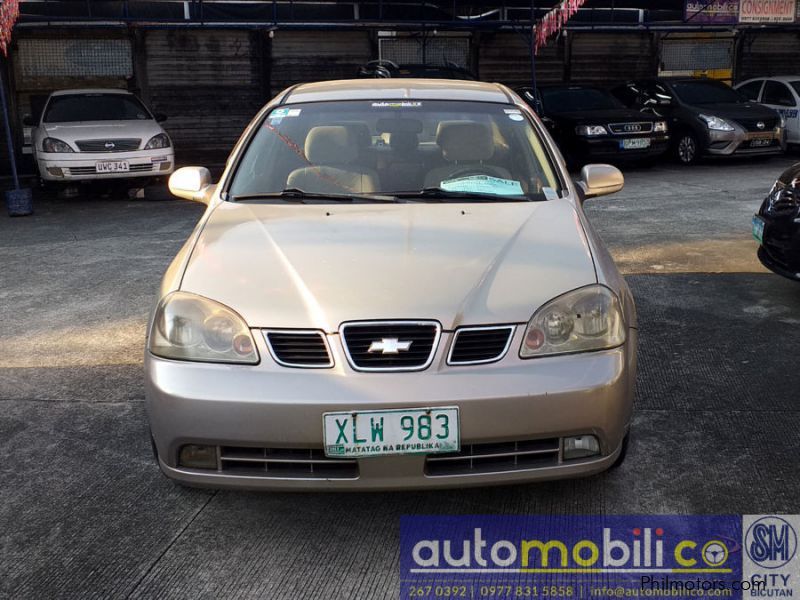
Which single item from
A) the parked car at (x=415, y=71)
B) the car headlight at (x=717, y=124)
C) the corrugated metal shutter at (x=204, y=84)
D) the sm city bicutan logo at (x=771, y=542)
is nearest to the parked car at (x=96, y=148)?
the parked car at (x=415, y=71)

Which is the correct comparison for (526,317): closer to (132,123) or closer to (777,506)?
(777,506)

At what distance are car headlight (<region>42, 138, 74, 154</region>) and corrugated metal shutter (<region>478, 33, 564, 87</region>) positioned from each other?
9.11 meters

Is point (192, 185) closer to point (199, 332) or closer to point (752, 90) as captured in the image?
point (199, 332)

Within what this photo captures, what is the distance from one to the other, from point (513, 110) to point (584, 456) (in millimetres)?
1956

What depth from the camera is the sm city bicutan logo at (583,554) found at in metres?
2.63

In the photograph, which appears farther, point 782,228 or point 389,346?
point 782,228

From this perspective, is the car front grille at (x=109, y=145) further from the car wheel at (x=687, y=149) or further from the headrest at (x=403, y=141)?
the car wheel at (x=687, y=149)

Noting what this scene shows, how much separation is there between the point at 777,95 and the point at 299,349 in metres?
14.6

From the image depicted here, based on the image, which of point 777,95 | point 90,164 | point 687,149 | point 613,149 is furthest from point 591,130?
point 90,164

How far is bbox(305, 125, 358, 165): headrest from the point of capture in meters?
3.84

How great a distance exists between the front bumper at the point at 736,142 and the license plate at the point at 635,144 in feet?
3.38

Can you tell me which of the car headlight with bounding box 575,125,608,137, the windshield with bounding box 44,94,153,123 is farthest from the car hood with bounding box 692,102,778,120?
the windshield with bounding box 44,94,153,123

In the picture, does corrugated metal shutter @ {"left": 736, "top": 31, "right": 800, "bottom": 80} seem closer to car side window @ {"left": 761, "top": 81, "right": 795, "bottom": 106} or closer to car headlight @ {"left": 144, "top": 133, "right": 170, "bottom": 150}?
car side window @ {"left": 761, "top": 81, "right": 795, "bottom": 106}

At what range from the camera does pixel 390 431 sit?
2498mm
